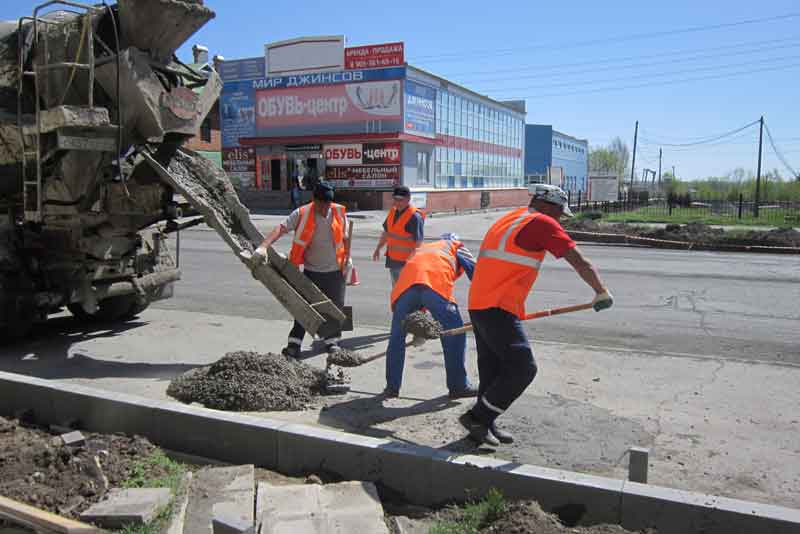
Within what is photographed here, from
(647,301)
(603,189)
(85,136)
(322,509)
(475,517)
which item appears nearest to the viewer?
(475,517)

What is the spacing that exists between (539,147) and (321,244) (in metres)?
58.4

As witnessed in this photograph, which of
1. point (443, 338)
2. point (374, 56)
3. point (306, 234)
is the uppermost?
point (374, 56)

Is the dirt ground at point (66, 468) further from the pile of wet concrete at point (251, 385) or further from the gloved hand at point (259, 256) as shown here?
the gloved hand at point (259, 256)

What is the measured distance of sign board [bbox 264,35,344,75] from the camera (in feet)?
111

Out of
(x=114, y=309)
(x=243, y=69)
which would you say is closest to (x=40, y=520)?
(x=114, y=309)

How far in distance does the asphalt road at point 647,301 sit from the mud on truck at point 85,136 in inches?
98.7

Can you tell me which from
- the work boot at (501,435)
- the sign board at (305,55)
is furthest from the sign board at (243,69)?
the work boot at (501,435)

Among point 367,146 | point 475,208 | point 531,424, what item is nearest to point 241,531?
point 531,424

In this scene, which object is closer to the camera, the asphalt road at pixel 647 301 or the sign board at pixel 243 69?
the asphalt road at pixel 647 301

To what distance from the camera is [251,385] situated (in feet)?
17.9

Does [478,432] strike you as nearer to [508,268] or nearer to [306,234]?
[508,268]

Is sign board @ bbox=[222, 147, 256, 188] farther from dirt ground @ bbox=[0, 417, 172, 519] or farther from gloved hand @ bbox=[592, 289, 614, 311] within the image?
gloved hand @ bbox=[592, 289, 614, 311]

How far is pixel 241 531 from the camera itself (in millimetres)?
3180

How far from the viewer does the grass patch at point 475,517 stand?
11.8 ft
